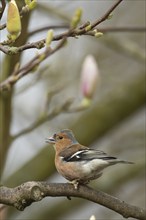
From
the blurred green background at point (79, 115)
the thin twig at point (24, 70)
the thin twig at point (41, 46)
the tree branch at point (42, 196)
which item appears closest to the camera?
the thin twig at point (41, 46)

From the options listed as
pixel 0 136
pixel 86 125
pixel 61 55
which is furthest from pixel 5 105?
pixel 61 55

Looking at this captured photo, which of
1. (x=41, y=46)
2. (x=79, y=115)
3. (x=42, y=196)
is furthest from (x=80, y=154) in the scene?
(x=79, y=115)

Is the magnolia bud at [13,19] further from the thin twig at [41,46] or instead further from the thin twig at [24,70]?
the thin twig at [24,70]

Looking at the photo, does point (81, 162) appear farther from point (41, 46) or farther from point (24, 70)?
point (41, 46)

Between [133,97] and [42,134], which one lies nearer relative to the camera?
[133,97]

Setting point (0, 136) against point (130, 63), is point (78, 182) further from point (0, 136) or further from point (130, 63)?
point (130, 63)

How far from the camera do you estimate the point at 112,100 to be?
15.9 feet

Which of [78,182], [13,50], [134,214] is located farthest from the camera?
[78,182]

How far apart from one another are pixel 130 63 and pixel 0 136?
10.0 feet

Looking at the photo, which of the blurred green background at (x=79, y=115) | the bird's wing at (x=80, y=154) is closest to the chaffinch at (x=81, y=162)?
the bird's wing at (x=80, y=154)

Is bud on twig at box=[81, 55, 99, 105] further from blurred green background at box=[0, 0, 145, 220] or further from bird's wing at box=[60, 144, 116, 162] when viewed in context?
bird's wing at box=[60, 144, 116, 162]

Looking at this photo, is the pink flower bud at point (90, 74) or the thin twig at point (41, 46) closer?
the thin twig at point (41, 46)

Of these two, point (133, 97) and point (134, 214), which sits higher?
point (134, 214)

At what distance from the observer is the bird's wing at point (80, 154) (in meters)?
2.62
